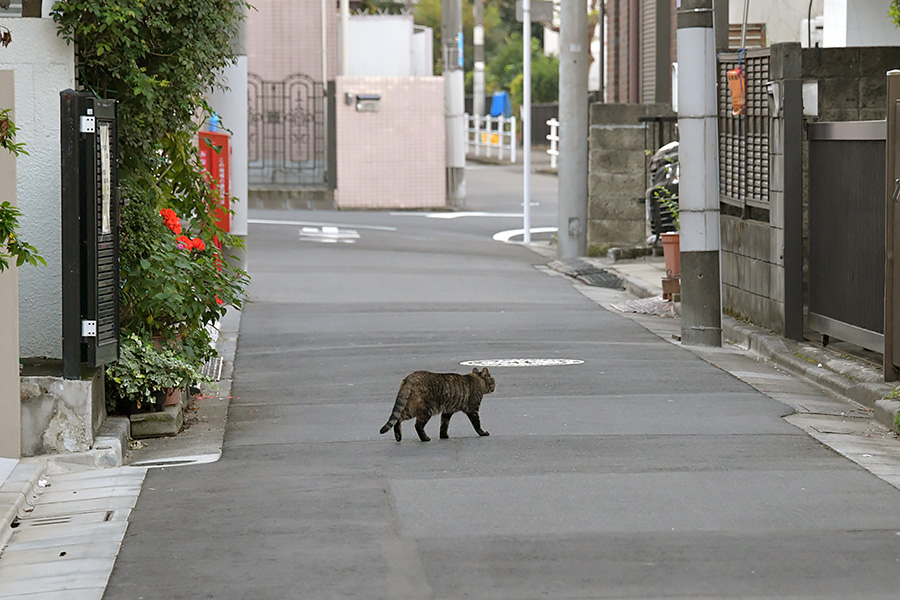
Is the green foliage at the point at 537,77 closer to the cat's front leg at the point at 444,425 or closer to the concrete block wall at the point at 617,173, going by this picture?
the concrete block wall at the point at 617,173

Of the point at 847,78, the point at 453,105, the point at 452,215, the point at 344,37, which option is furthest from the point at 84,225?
the point at 344,37

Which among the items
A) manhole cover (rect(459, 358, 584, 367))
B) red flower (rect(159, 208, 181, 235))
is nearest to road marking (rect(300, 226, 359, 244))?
manhole cover (rect(459, 358, 584, 367))

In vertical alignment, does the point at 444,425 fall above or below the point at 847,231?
below

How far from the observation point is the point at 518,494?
7492mm

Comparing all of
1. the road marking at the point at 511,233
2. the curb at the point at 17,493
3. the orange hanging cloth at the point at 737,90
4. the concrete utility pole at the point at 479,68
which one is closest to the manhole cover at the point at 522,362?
the orange hanging cloth at the point at 737,90

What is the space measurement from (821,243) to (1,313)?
281 inches

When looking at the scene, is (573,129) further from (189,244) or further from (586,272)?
(189,244)

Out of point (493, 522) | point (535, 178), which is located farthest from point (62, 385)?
point (535, 178)

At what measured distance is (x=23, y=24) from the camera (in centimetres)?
849

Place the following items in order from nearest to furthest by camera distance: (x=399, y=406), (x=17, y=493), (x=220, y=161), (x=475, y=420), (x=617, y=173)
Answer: (x=17, y=493)
(x=399, y=406)
(x=475, y=420)
(x=220, y=161)
(x=617, y=173)

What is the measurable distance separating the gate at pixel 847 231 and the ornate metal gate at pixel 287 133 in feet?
73.4

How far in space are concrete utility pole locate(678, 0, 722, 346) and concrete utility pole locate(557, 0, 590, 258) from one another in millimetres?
9058

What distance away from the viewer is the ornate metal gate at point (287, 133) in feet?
112

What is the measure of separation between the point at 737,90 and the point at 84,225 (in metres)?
7.54
